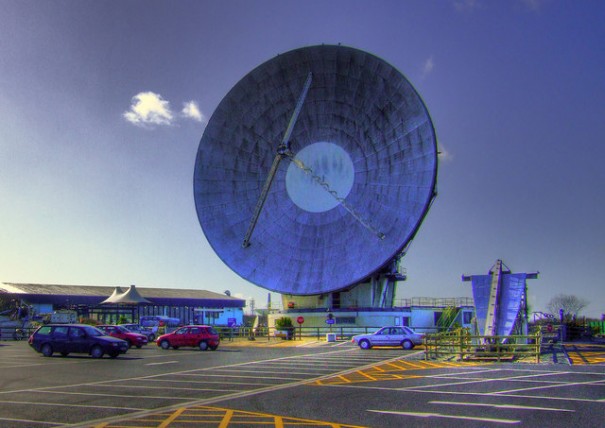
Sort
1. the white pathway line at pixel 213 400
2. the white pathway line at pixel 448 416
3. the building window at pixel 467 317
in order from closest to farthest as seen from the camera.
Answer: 1. the white pathway line at pixel 448 416
2. the white pathway line at pixel 213 400
3. the building window at pixel 467 317

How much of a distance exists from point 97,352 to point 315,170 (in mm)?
24216

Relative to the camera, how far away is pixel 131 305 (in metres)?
71.2

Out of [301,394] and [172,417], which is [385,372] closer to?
[301,394]

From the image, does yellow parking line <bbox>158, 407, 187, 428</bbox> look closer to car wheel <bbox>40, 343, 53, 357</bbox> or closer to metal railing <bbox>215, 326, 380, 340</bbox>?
car wheel <bbox>40, 343, 53, 357</bbox>

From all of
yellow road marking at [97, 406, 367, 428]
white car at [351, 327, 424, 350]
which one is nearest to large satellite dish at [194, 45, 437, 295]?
white car at [351, 327, 424, 350]

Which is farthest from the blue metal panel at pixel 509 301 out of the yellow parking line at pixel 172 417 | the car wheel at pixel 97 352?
the yellow parking line at pixel 172 417

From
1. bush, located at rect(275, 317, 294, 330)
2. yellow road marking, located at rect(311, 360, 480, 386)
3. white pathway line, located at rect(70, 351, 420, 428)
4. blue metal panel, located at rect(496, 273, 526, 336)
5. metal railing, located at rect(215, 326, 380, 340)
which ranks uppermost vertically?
blue metal panel, located at rect(496, 273, 526, 336)

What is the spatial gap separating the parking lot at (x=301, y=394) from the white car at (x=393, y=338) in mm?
10305

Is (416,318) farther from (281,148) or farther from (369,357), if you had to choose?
(369,357)

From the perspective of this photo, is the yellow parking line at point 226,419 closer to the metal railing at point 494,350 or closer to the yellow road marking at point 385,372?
the yellow road marking at point 385,372

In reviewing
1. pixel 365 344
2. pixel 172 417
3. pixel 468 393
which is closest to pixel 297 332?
pixel 365 344

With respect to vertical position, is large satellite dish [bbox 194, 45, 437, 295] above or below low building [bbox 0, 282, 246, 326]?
above

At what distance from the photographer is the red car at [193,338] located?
1359 inches

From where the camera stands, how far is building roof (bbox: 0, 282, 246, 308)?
7931 centimetres
